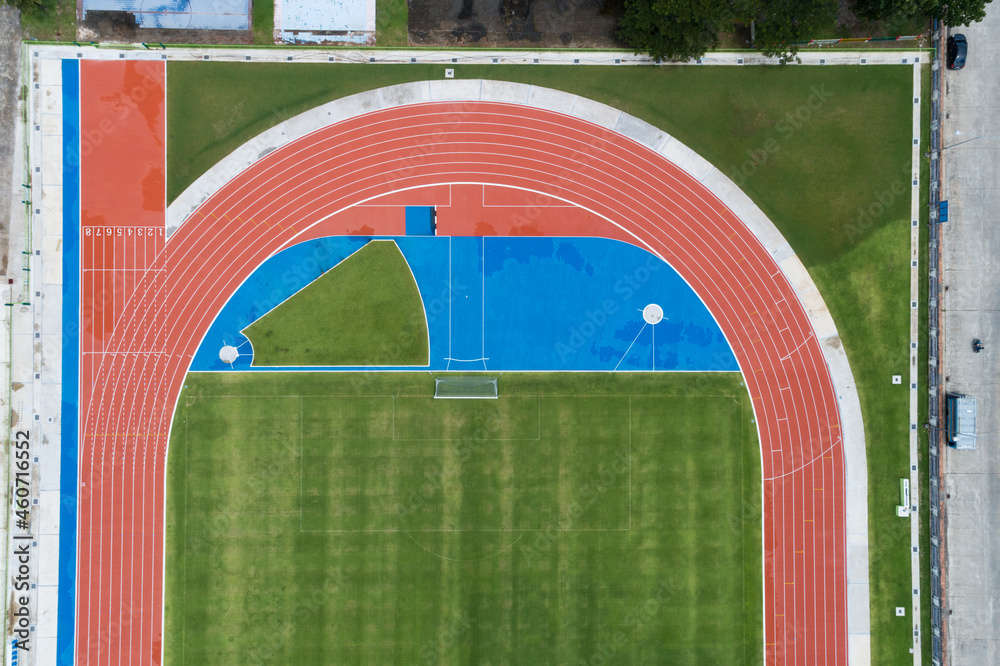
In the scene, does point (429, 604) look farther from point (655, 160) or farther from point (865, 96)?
point (865, 96)

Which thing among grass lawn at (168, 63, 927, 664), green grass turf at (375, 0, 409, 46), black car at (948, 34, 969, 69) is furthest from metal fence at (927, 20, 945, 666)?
green grass turf at (375, 0, 409, 46)

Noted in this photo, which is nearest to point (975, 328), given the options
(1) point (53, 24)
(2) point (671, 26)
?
(2) point (671, 26)

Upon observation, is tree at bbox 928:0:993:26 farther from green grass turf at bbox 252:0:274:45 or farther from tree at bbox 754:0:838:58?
green grass turf at bbox 252:0:274:45

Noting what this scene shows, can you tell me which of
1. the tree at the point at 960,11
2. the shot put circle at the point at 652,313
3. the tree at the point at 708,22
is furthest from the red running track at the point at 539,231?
the tree at the point at 960,11

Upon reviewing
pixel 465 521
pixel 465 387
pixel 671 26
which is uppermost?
pixel 671 26

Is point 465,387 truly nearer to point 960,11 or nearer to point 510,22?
point 510,22

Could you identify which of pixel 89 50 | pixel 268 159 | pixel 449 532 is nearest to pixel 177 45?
pixel 89 50
